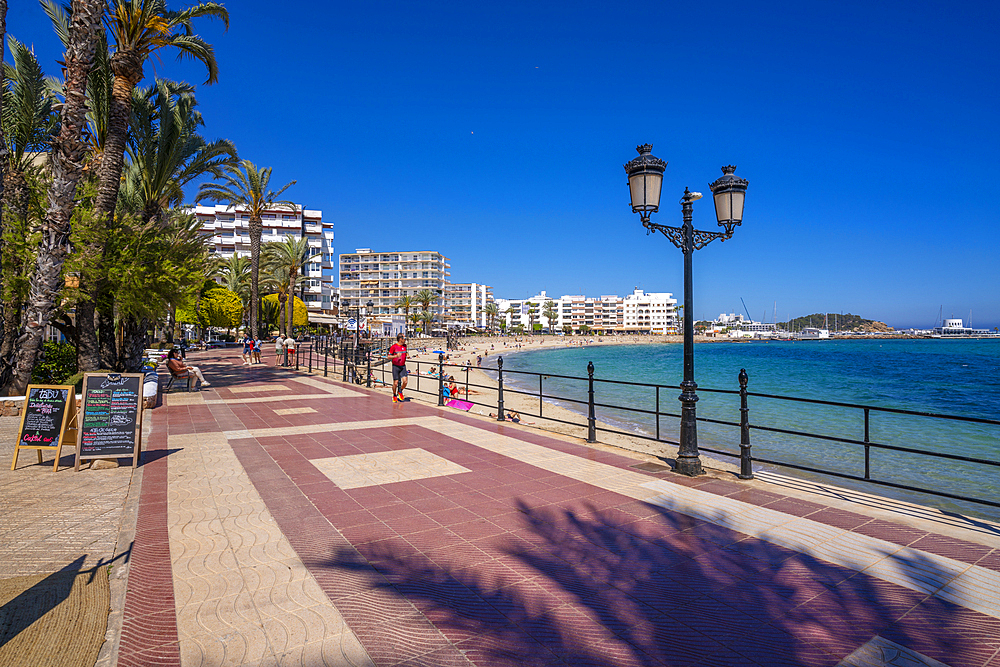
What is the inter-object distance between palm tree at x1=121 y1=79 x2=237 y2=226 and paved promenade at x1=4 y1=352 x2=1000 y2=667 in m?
13.9

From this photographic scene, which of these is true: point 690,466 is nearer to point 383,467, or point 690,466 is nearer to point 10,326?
point 383,467

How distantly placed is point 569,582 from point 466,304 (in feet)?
501

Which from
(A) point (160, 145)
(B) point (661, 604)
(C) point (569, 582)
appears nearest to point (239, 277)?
(A) point (160, 145)

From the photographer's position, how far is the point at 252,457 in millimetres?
7648

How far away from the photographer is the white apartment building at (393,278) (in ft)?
431

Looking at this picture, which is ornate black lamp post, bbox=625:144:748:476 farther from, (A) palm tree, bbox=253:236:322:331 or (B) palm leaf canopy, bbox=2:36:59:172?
(A) palm tree, bbox=253:236:322:331

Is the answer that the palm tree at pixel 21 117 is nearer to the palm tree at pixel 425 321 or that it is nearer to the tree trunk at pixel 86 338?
the tree trunk at pixel 86 338

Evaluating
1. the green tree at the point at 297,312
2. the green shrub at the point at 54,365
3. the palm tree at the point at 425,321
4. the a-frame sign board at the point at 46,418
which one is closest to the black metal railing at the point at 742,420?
the a-frame sign board at the point at 46,418

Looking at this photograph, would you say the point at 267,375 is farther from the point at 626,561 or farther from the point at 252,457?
the point at 626,561

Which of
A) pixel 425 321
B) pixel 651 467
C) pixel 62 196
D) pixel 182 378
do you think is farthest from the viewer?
pixel 425 321

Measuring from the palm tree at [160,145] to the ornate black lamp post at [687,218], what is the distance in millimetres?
16653

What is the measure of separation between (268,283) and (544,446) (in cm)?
5520

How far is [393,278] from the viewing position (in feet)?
436

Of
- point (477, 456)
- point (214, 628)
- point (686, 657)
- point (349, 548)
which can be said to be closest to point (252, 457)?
point (477, 456)
